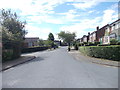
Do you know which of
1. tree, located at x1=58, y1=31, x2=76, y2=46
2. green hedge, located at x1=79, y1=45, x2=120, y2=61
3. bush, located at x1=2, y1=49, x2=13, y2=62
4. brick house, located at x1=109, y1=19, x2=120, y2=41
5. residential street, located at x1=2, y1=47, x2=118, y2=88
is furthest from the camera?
tree, located at x1=58, y1=31, x2=76, y2=46

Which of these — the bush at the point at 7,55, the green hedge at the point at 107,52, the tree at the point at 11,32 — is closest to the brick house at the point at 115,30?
the green hedge at the point at 107,52

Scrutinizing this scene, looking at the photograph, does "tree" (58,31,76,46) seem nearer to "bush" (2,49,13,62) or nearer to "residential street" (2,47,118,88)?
"bush" (2,49,13,62)

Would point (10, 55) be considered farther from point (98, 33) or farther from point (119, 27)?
point (98, 33)

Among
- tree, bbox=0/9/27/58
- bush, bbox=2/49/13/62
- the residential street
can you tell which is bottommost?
the residential street

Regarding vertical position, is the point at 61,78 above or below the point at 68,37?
below

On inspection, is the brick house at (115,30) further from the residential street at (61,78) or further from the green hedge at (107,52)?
the residential street at (61,78)

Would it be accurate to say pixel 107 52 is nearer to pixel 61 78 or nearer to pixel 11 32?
pixel 61 78

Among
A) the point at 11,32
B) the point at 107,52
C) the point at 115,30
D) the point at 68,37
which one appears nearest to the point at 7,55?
the point at 11,32

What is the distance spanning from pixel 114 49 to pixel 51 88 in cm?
975

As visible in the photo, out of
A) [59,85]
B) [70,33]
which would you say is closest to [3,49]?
[59,85]

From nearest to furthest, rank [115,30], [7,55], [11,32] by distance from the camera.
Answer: [7,55]
[11,32]
[115,30]

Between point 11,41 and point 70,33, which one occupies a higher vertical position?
point 70,33

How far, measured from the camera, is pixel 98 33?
1777 inches

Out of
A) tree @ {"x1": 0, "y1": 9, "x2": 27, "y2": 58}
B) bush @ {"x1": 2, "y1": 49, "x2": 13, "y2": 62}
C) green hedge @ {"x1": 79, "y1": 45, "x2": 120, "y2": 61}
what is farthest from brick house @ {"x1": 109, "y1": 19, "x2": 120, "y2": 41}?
bush @ {"x1": 2, "y1": 49, "x2": 13, "y2": 62}
